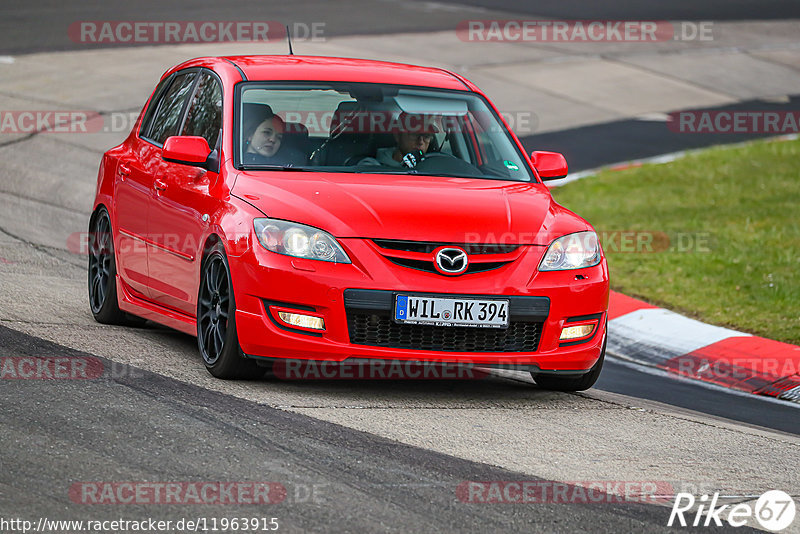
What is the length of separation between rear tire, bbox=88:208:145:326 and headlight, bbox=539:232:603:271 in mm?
2931

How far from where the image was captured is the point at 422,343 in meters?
6.57

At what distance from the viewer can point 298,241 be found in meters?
6.52

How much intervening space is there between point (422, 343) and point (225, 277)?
106 centimetres

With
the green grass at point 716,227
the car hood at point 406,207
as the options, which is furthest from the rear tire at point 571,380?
the green grass at point 716,227

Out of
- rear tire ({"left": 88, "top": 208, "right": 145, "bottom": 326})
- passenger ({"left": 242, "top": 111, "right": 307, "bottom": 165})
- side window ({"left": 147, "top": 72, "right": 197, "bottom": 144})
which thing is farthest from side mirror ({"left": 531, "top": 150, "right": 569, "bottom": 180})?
rear tire ({"left": 88, "top": 208, "right": 145, "bottom": 326})

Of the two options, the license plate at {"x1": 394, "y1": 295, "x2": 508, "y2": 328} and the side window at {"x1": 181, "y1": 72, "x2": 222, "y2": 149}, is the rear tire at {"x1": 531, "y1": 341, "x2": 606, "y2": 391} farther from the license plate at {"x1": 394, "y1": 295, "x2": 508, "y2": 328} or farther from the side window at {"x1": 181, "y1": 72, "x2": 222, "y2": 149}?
the side window at {"x1": 181, "y1": 72, "x2": 222, "y2": 149}

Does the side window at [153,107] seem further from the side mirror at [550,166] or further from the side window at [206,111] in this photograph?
the side mirror at [550,166]

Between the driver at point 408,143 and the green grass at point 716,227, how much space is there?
3234 millimetres

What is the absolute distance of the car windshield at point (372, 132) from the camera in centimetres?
741

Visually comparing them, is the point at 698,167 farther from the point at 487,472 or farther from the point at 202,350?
the point at 487,472

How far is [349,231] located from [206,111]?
5.90 ft

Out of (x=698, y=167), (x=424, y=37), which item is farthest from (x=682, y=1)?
(x=698, y=167)

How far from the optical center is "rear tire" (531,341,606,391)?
23.8 ft

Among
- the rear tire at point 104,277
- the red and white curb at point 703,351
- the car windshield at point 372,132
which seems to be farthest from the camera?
the red and white curb at point 703,351
